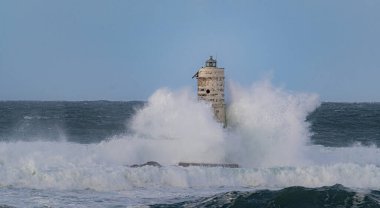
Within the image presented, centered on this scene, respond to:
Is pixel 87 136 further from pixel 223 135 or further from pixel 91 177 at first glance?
pixel 91 177

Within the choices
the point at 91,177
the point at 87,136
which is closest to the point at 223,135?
the point at 91,177

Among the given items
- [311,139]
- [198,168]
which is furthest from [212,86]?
[311,139]

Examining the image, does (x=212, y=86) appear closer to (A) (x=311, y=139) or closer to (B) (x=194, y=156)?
(B) (x=194, y=156)

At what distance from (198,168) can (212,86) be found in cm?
374

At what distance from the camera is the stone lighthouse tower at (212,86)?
22562 millimetres

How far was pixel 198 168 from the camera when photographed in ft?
66.3

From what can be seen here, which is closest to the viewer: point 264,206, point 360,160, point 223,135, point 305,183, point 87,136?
point 264,206

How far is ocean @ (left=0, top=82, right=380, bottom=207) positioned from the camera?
1672cm

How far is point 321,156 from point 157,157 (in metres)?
7.62

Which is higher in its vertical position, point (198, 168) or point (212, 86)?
point (212, 86)

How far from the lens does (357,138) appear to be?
134 ft

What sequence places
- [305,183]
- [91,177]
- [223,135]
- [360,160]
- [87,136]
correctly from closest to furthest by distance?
[91,177]
[305,183]
[223,135]
[360,160]
[87,136]

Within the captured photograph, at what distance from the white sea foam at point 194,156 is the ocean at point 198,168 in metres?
0.04

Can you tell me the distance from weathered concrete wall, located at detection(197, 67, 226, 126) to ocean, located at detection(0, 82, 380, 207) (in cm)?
37
